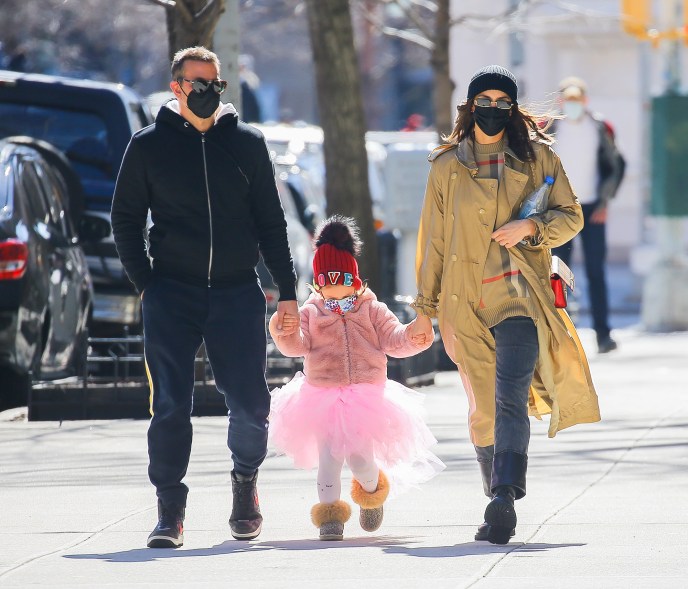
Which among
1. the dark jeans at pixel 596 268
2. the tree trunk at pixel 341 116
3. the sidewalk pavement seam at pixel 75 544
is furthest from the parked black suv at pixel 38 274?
the dark jeans at pixel 596 268

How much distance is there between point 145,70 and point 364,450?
3523 cm

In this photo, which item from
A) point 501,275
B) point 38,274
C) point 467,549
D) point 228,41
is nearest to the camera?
point 467,549

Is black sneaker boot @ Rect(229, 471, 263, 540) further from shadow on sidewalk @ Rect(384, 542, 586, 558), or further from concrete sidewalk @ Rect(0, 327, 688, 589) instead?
shadow on sidewalk @ Rect(384, 542, 586, 558)

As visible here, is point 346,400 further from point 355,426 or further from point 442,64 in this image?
point 442,64

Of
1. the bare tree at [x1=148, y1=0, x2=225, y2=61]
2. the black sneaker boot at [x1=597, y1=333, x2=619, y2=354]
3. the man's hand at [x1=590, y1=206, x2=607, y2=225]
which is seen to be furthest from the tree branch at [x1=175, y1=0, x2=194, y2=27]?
the black sneaker boot at [x1=597, y1=333, x2=619, y2=354]

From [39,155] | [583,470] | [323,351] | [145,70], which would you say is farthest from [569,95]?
[145,70]

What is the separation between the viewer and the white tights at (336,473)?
21.8 ft

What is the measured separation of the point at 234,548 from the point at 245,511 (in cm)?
23

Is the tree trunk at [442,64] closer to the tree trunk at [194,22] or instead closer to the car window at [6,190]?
the tree trunk at [194,22]

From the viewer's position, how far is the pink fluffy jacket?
22.2 ft

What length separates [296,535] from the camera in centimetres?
670

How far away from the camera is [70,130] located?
12.7 metres

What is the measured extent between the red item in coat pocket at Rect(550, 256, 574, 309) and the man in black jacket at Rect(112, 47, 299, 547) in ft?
3.11

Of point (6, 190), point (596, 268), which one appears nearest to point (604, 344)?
point (596, 268)
